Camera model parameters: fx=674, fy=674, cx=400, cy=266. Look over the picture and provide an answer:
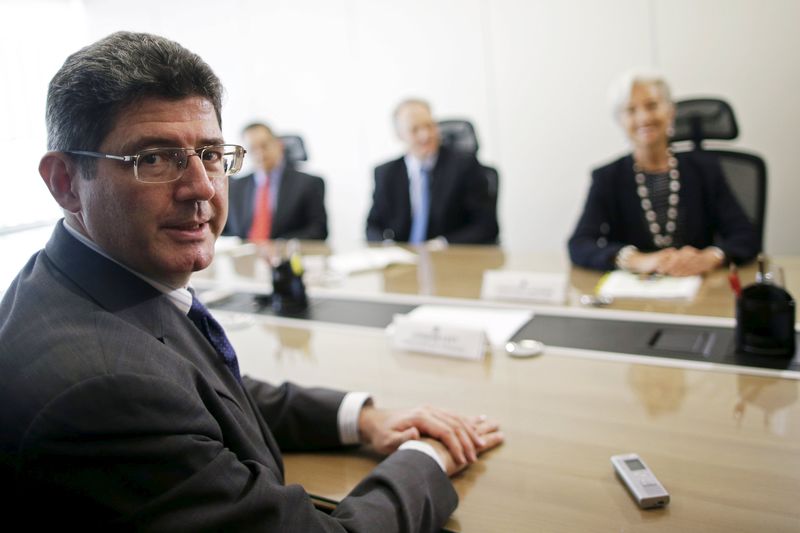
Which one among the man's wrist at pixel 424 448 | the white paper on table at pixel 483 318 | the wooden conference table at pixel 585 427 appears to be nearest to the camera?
the wooden conference table at pixel 585 427

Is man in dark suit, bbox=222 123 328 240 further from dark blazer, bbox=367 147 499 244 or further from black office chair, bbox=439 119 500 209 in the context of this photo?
black office chair, bbox=439 119 500 209

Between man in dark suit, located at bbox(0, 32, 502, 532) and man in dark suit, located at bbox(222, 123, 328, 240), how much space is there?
10.3ft

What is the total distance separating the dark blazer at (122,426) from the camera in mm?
795

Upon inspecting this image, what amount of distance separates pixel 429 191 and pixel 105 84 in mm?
3036

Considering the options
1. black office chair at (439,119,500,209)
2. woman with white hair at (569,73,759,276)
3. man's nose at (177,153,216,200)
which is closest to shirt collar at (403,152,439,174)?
black office chair at (439,119,500,209)

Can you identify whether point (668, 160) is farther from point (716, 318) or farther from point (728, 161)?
point (716, 318)

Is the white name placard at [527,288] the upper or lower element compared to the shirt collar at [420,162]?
lower

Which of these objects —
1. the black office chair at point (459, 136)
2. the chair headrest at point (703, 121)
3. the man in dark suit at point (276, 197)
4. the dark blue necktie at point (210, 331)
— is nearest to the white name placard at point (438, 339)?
the dark blue necktie at point (210, 331)

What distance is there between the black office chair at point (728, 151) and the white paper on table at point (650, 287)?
629 millimetres

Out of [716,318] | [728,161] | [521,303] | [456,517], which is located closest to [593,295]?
[521,303]

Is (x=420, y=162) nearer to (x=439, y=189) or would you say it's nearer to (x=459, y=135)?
(x=439, y=189)

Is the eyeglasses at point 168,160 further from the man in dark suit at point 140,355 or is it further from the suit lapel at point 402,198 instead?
the suit lapel at point 402,198

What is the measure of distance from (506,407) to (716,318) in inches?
32.4

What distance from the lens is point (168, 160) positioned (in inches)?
40.5
